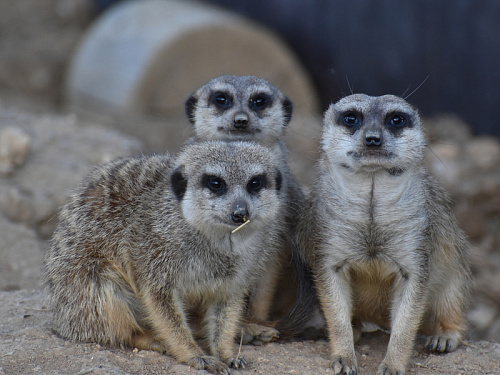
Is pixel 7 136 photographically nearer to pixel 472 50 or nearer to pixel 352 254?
pixel 352 254

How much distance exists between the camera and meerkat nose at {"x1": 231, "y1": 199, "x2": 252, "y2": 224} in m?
3.14

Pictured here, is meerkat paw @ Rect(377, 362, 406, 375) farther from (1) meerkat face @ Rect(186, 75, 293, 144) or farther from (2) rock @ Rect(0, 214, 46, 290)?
(2) rock @ Rect(0, 214, 46, 290)

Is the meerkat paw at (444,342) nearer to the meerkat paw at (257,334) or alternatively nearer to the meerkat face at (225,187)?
the meerkat paw at (257,334)

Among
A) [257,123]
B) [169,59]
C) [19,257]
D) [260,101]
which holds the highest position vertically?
[169,59]

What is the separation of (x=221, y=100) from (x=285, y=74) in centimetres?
432

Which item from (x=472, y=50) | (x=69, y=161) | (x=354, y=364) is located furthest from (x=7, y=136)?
(x=472, y=50)

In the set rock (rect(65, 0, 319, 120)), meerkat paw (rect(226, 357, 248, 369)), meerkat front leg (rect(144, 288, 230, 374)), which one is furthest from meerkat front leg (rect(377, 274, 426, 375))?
rock (rect(65, 0, 319, 120))

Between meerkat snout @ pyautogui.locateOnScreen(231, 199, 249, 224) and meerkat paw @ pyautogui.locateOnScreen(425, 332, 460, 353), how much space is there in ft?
4.18

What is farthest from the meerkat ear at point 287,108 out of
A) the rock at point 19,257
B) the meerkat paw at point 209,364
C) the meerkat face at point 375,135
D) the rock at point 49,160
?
the rock at point 19,257

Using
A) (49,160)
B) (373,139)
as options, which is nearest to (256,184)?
(373,139)

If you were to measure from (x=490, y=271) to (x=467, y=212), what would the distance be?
60 centimetres

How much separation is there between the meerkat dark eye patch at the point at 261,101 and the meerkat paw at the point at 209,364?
1645mm

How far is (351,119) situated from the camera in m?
3.29

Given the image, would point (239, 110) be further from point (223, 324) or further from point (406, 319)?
point (406, 319)
